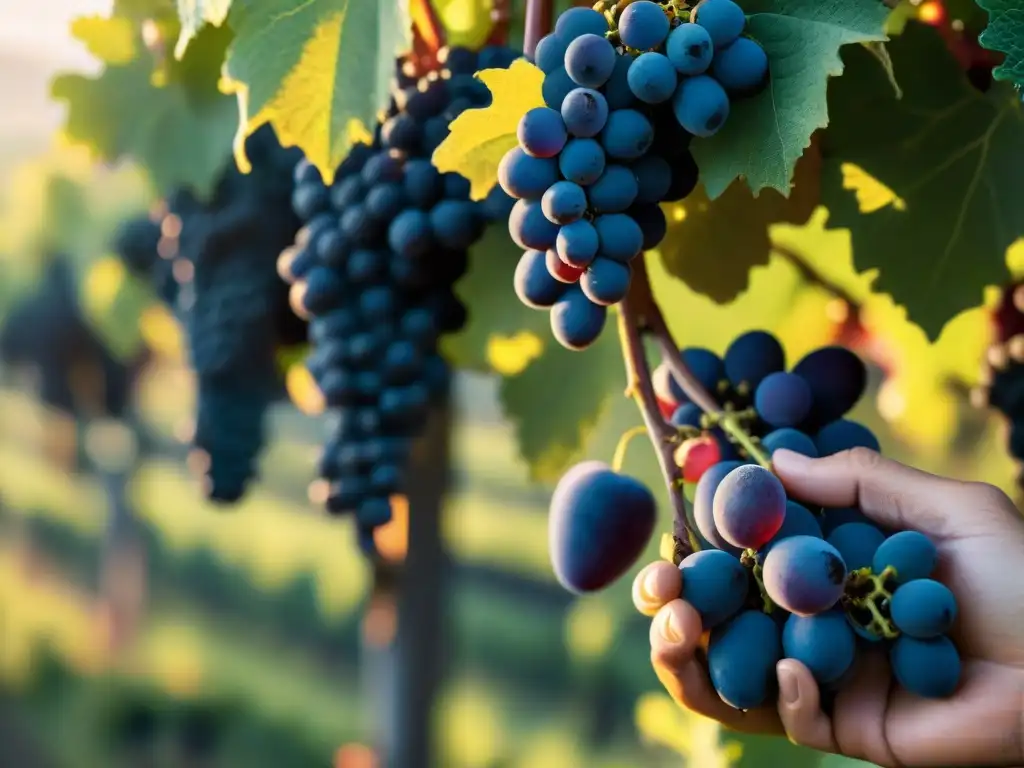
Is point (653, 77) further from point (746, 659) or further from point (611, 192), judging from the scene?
point (746, 659)

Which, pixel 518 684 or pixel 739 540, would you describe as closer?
pixel 739 540

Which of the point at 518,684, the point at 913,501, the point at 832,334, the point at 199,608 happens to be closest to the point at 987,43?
the point at 913,501

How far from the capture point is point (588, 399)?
0.87m

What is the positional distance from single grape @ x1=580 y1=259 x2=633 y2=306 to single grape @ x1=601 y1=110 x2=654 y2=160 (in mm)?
51

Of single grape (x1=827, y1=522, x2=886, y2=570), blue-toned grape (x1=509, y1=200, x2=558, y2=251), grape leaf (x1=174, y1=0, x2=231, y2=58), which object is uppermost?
grape leaf (x1=174, y1=0, x2=231, y2=58)

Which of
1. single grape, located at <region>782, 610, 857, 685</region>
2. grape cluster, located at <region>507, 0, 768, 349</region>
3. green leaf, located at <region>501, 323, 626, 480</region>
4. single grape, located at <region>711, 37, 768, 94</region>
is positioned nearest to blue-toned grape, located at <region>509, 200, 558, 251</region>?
grape cluster, located at <region>507, 0, 768, 349</region>

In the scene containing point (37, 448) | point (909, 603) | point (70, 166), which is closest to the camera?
point (909, 603)

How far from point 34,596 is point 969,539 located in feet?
23.7

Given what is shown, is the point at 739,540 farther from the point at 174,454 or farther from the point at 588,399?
the point at 174,454

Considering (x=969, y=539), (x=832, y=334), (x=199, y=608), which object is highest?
(x=969, y=539)

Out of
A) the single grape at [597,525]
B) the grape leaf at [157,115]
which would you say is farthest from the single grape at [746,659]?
the grape leaf at [157,115]

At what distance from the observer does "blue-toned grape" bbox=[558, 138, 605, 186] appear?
476mm

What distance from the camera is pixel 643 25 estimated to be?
0.48 metres

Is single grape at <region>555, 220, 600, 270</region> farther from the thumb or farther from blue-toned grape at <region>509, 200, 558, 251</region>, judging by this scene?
the thumb
